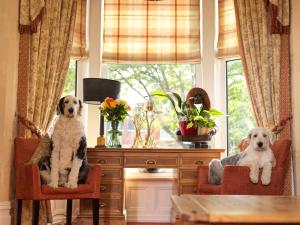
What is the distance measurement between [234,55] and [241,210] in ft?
10.3

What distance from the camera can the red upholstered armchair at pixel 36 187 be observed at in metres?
3.19

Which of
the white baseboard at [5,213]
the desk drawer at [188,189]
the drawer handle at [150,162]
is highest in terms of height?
the drawer handle at [150,162]

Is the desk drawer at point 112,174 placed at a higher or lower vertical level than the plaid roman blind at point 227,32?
→ lower

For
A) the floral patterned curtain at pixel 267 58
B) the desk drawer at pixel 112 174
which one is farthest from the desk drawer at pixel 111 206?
the floral patterned curtain at pixel 267 58

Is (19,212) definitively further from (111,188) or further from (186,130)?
(186,130)

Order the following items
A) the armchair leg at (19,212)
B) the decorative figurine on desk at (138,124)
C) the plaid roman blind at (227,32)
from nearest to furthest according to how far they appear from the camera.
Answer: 1. the armchair leg at (19,212)
2. the decorative figurine on desk at (138,124)
3. the plaid roman blind at (227,32)

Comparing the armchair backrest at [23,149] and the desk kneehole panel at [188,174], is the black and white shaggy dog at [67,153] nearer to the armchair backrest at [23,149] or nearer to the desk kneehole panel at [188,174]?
the armchair backrest at [23,149]

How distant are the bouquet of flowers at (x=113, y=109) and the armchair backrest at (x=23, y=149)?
0.75 m

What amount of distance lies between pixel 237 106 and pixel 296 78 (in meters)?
0.94

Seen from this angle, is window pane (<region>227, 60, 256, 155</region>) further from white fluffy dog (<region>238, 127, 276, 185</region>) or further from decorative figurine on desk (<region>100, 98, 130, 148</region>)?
decorative figurine on desk (<region>100, 98, 130, 148</region>)

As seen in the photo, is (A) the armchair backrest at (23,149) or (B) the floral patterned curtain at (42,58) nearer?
(A) the armchair backrest at (23,149)

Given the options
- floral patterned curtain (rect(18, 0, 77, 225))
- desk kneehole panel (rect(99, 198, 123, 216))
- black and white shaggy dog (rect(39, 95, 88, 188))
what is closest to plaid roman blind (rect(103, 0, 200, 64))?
floral patterned curtain (rect(18, 0, 77, 225))

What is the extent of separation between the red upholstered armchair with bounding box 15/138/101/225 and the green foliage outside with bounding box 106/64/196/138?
1.51 metres

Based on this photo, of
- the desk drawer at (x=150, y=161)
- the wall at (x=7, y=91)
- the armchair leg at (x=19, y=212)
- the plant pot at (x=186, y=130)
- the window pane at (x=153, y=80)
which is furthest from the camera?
the window pane at (x=153, y=80)
